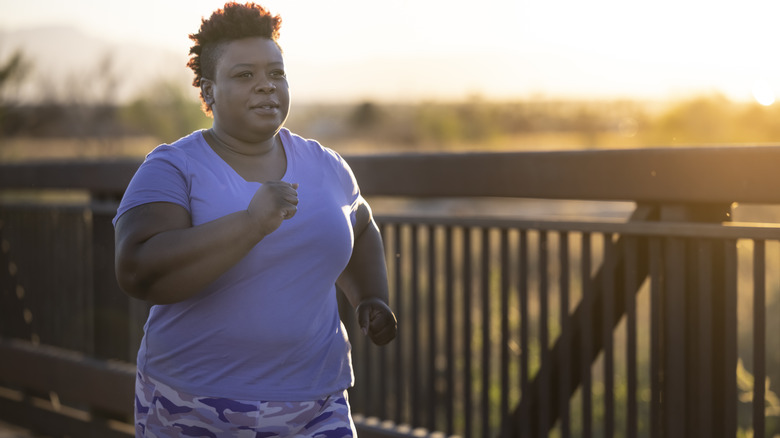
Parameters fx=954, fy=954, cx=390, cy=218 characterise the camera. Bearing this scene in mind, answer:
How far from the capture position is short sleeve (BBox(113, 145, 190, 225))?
1950 mm

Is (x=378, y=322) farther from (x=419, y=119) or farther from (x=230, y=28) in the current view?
(x=419, y=119)

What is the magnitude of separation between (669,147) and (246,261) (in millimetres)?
1292

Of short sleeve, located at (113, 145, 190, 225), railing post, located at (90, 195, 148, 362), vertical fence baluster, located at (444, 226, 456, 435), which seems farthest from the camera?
railing post, located at (90, 195, 148, 362)

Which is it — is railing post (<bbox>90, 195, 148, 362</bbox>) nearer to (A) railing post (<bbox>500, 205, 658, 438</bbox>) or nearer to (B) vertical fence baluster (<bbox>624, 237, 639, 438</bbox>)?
(A) railing post (<bbox>500, 205, 658, 438</bbox>)

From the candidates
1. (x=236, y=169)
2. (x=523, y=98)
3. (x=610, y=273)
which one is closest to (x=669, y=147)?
→ (x=610, y=273)

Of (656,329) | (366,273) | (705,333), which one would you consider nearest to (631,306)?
(656,329)

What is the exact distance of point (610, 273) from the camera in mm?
2930

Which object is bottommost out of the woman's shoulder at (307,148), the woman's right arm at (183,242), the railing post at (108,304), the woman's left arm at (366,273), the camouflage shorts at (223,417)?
the railing post at (108,304)

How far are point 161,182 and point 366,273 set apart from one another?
652 millimetres

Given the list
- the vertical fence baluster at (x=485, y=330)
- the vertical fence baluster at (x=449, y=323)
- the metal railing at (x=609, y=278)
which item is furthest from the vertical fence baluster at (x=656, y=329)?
the vertical fence baluster at (x=449, y=323)

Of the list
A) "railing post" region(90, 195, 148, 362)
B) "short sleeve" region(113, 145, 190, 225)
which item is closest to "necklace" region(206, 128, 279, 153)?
"short sleeve" region(113, 145, 190, 225)

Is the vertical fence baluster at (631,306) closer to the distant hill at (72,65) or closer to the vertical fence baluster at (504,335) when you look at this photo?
the vertical fence baluster at (504,335)

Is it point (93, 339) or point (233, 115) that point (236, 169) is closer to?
point (233, 115)

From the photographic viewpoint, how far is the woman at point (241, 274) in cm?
199
